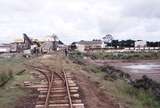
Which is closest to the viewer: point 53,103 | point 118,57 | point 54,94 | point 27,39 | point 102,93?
point 53,103

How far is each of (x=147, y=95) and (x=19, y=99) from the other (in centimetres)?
587

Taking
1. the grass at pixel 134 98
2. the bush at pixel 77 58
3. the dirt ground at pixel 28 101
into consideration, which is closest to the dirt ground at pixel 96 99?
the grass at pixel 134 98

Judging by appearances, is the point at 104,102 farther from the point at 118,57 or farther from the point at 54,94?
the point at 118,57

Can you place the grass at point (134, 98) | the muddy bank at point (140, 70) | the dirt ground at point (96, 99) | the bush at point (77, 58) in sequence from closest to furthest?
the dirt ground at point (96, 99)
the grass at point (134, 98)
the muddy bank at point (140, 70)
the bush at point (77, 58)

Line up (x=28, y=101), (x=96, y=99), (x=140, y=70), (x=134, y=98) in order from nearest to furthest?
(x=28, y=101)
(x=96, y=99)
(x=134, y=98)
(x=140, y=70)

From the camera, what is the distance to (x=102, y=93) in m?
15.7

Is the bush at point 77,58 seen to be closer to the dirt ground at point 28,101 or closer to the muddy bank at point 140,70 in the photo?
the muddy bank at point 140,70

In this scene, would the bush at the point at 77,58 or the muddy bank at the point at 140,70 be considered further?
the bush at the point at 77,58

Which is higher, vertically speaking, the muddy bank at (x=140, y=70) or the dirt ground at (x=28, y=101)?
the dirt ground at (x=28, y=101)

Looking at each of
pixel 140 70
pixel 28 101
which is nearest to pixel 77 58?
pixel 140 70

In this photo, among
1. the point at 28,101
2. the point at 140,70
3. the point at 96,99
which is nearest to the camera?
the point at 28,101

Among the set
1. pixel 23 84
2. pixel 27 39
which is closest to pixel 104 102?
pixel 23 84

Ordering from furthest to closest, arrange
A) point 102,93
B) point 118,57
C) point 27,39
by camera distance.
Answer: point 27,39 → point 118,57 → point 102,93

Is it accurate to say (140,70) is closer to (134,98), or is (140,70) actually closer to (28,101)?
(134,98)
